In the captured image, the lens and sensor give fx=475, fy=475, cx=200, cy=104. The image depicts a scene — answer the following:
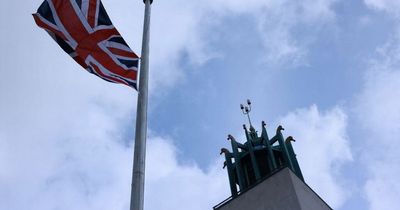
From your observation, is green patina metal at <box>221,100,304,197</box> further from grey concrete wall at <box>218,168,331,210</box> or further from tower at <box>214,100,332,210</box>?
grey concrete wall at <box>218,168,331,210</box>

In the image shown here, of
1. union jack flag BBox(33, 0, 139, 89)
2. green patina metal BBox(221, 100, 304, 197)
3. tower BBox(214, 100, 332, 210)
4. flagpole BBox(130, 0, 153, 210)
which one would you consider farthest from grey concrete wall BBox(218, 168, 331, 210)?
union jack flag BBox(33, 0, 139, 89)

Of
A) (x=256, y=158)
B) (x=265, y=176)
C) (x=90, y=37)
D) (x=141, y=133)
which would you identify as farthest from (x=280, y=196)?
(x=141, y=133)

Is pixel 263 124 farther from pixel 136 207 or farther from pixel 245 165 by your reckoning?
pixel 136 207

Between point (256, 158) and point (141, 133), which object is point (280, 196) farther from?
point (141, 133)

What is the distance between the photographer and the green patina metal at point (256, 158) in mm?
32381

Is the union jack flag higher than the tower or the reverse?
the reverse

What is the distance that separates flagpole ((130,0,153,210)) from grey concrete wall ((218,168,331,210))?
638 inches

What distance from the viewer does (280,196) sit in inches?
1001

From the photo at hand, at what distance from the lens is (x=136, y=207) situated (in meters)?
7.75

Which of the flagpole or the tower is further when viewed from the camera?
the tower

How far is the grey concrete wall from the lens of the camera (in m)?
24.8

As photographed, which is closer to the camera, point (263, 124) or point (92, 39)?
point (92, 39)

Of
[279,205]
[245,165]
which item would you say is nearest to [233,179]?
[245,165]

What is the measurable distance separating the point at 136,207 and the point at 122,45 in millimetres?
4184
